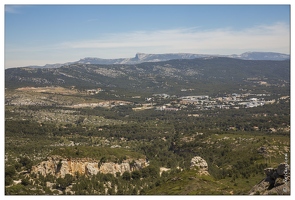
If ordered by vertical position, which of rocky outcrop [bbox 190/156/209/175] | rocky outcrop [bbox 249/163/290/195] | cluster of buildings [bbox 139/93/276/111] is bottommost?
cluster of buildings [bbox 139/93/276/111]

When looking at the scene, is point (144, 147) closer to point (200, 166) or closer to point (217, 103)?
point (200, 166)

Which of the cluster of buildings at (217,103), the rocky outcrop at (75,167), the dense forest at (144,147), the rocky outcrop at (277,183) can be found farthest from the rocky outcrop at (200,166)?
the cluster of buildings at (217,103)

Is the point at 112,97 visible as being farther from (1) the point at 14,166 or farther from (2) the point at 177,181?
(2) the point at 177,181

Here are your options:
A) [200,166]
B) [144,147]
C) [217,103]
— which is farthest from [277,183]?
[217,103]

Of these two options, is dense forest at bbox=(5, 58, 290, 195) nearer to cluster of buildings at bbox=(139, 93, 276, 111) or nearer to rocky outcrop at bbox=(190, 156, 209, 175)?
rocky outcrop at bbox=(190, 156, 209, 175)

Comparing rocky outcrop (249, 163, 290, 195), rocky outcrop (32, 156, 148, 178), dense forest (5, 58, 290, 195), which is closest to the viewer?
rocky outcrop (249, 163, 290, 195)

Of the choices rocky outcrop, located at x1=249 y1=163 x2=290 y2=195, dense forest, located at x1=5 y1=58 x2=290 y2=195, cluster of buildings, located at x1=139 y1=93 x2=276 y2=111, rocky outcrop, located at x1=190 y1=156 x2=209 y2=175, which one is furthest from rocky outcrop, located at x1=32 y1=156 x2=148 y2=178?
cluster of buildings, located at x1=139 y1=93 x2=276 y2=111
